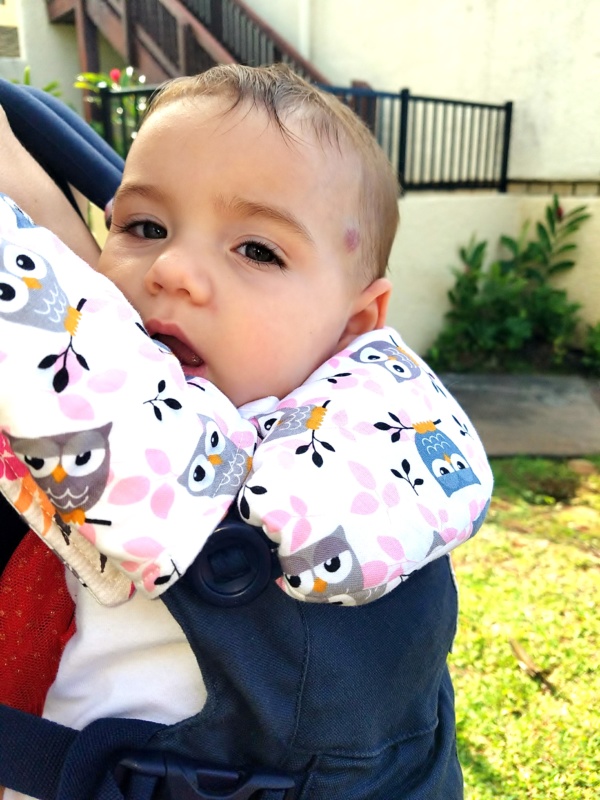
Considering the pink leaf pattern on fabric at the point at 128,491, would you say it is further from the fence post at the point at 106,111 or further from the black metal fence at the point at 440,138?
the black metal fence at the point at 440,138

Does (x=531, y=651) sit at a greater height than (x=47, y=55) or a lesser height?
lesser

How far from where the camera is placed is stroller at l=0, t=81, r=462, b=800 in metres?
0.86

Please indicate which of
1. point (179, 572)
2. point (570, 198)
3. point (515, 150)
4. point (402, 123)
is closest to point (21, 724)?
point (179, 572)

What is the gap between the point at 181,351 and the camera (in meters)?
1.06

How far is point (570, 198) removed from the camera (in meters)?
6.58

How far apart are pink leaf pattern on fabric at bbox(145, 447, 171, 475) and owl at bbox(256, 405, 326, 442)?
16 centimetres

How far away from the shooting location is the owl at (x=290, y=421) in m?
0.94

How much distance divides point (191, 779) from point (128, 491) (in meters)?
0.36

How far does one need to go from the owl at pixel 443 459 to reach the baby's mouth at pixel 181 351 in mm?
327

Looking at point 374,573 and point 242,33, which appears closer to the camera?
point 374,573

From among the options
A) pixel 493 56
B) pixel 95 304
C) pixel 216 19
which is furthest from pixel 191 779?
pixel 216 19

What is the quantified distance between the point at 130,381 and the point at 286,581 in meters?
0.29

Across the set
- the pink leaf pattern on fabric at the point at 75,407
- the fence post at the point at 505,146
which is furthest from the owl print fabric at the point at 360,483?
the fence post at the point at 505,146

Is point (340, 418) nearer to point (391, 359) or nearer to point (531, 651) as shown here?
point (391, 359)
